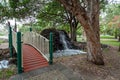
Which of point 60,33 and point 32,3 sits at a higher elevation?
point 32,3

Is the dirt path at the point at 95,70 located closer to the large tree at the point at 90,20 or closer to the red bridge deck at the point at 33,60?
the large tree at the point at 90,20

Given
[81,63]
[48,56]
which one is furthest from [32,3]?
[81,63]

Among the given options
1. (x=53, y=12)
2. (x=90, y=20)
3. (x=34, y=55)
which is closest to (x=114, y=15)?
(x=53, y=12)

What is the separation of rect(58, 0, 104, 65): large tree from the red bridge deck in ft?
6.98

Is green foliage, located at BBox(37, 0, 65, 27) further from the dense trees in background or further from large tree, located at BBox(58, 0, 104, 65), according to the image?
large tree, located at BBox(58, 0, 104, 65)

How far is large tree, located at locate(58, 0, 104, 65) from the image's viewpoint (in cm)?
544

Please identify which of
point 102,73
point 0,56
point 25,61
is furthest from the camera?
point 0,56

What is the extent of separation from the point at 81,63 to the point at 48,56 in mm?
1508

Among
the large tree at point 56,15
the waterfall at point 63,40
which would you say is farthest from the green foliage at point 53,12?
the waterfall at point 63,40

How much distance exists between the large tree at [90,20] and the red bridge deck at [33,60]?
83.8 inches

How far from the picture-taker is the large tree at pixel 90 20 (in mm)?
5439

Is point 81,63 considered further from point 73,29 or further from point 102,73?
point 73,29

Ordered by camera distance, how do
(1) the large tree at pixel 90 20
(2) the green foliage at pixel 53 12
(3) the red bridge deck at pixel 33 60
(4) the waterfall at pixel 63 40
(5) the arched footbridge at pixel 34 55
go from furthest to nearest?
(2) the green foliage at pixel 53 12 < (4) the waterfall at pixel 63 40 < (3) the red bridge deck at pixel 33 60 < (1) the large tree at pixel 90 20 < (5) the arched footbridge at pixel 34 55

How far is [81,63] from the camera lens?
6352mm
